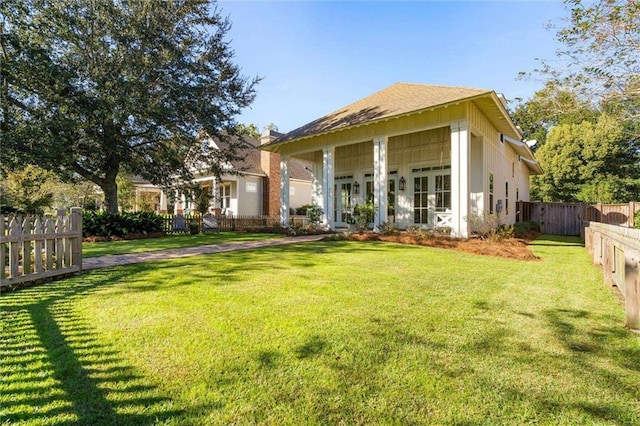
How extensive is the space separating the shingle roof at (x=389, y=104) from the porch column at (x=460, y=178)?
987mm

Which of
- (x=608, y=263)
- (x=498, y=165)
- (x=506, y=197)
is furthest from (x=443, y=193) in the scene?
(x=608, y=263)

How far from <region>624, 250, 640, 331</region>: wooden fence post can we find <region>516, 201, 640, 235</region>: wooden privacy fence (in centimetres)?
1483

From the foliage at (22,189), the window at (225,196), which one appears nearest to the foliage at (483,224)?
the window at (225,196)

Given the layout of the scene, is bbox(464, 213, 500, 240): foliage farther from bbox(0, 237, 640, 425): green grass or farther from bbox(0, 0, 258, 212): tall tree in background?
bbox(0, 0, 258, 212): tall tree in background

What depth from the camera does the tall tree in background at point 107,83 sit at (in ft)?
38.8

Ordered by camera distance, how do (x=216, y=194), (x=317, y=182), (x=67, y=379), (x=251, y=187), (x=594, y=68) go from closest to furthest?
1. (x=67, y=379)
2. (x=594, y=68)
3. (x=317, y=182)
4. (x=216, y=194)
5. (x=251, y=187)

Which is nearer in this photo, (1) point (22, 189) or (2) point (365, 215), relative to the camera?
(2) point (365, 215)

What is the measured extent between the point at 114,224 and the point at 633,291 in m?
14.4

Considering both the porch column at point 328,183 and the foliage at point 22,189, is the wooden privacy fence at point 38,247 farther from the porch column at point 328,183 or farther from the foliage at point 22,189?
the foliage at point 22,189

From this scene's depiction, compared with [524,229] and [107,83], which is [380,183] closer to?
[524,229]

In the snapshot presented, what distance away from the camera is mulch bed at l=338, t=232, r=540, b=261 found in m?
7.64

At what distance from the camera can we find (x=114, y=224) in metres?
12.3

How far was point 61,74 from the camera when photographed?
11977 mm

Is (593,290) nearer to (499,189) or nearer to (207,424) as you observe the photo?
(207,424)
